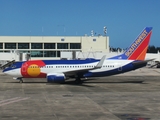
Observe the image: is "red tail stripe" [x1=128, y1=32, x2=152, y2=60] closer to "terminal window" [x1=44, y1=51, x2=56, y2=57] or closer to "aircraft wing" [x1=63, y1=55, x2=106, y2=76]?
"aircraft wing" [x1=63, y1=55, x2=106, y2=76]

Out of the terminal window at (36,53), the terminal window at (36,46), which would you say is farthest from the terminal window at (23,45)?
the terminal window at (36,53)

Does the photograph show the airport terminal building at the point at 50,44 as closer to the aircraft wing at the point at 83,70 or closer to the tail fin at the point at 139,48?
the tail fin at the point at 139,48

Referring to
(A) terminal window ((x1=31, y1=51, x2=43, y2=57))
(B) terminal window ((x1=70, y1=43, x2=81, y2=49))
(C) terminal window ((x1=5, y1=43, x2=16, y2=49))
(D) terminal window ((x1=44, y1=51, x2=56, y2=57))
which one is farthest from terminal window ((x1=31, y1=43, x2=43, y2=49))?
(B) terminal window ((x1=70, y1=43, x2=81, y2=49))

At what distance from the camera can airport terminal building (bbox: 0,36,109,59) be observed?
4911 inches

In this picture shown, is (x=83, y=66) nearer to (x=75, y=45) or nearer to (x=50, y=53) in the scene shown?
(x=75, y=45)

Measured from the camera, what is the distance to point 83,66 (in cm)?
4000

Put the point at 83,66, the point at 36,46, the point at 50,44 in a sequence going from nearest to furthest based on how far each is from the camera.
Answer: the point at 83,66
the point at 36,46
the point at 50,44

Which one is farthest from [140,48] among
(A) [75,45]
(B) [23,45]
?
(B) [23,45]

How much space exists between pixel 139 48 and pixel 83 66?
7.52 metres

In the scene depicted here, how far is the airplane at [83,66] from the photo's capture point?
38.8 metres

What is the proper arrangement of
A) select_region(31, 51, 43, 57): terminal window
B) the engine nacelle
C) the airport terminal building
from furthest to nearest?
select_region(31, 51, 43, 57): terminal window → the airport terminal building → the engine nacelle

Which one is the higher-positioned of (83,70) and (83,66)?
(83,66)

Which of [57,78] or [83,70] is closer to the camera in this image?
[57,78]

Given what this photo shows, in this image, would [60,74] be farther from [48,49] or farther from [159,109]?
[48,49]
